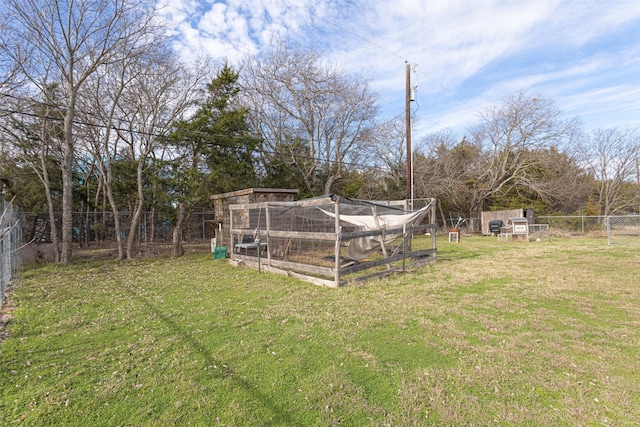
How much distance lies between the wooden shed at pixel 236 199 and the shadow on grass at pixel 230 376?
647cm

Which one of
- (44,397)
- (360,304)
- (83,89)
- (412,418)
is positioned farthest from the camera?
(83,89)

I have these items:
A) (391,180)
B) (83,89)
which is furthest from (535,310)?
(391,180)

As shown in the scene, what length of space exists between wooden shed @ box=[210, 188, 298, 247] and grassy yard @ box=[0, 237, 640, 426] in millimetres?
5132

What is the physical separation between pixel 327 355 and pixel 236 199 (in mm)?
9300

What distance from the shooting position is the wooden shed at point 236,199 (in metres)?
11.1

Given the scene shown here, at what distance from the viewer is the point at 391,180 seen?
22672 millimetres

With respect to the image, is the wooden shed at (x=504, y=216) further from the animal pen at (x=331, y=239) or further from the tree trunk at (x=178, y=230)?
the tree trunk at (x=178, y=230)

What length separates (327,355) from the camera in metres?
3.37

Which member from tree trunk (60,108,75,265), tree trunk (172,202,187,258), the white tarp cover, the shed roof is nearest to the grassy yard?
the white tarp cover

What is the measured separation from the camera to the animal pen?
688 centimetres

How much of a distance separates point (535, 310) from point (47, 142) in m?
14.5

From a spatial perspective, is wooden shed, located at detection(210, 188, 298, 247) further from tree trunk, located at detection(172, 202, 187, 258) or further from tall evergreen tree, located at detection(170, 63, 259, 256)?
tree trunk, located at detection(172, 202, 187, 258)

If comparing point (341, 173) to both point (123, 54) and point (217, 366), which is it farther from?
point (217, 366)

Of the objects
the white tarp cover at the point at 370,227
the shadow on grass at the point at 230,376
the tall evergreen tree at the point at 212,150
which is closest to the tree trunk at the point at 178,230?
the tall evergreen tree at the point at 212,150
